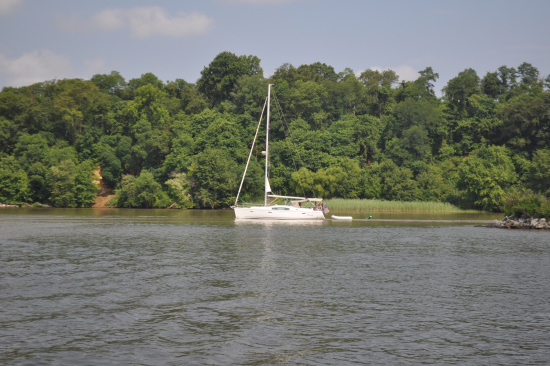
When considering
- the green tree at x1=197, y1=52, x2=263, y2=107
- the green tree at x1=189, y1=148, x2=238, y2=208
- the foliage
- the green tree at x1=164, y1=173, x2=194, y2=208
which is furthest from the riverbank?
the green tree at x1=197, y1=52, x2=263, y2=107

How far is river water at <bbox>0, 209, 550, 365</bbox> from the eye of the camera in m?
15.0

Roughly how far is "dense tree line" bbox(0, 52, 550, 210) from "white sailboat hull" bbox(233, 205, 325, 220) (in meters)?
22.8

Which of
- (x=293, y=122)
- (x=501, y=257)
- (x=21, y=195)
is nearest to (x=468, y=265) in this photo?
(x=501, y=257)

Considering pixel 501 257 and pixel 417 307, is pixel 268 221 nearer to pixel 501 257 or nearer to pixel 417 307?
pixel 501 257

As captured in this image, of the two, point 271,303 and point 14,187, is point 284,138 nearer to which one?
point 14,187

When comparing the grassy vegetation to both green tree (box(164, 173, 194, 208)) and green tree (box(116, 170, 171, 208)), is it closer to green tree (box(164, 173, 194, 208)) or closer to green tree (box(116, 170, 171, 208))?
green tree (box(164, 173, 194, 208))

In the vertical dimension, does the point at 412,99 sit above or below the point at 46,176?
above

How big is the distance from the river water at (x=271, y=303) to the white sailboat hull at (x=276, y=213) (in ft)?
87.1

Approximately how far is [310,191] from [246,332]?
8462cm

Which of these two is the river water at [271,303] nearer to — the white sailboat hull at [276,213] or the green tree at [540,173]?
the white sailboat hull at [276,213]

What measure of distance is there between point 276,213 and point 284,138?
157 feet

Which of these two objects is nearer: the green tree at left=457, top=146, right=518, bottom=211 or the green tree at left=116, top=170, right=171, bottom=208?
the green tree at left=457, top=146, right=518, bottom=211

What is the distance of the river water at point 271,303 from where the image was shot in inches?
590

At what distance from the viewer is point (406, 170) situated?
99.1 m
